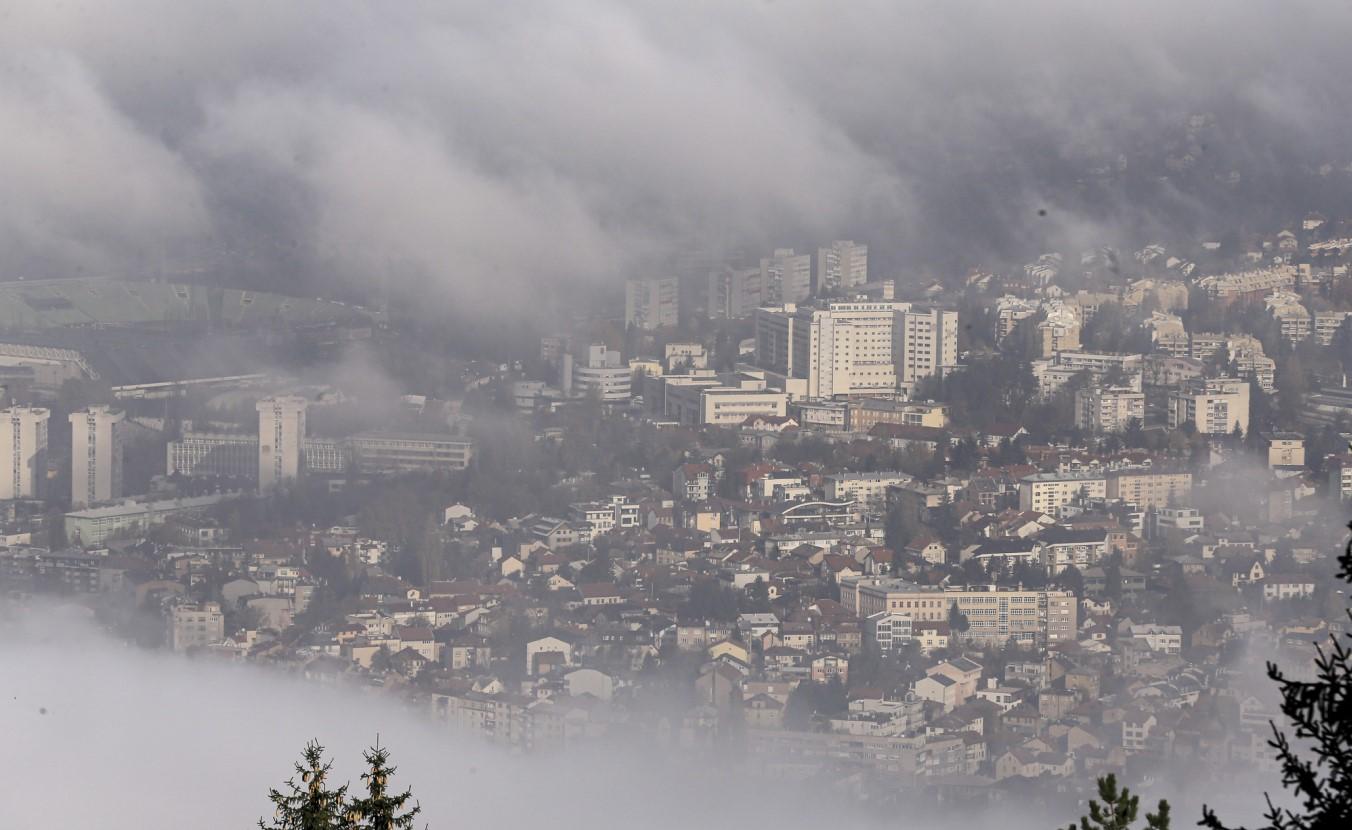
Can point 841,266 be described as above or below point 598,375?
above

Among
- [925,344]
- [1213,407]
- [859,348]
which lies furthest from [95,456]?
[1213,407]

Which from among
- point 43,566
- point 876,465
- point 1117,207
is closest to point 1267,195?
point 1117,207

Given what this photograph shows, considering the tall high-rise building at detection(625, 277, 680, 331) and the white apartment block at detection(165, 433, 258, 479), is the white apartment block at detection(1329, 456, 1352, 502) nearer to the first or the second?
the tall high-rise building at detection(625, 277, 680, 331)

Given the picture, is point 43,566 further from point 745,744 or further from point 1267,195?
point 1267,195

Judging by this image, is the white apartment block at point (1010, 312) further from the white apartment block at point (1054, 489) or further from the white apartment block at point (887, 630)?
the white apartment block at point (887, 630)

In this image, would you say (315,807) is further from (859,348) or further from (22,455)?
(859,348)

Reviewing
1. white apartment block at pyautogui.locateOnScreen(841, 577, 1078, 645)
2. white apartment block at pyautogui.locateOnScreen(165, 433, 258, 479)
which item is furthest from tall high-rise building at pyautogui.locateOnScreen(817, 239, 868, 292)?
white apartment block at pyautogui.locateOnScreen(841, 577, 1078, 645)

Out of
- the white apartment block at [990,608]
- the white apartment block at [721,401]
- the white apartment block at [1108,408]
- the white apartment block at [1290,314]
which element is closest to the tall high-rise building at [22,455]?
the white apartment block at [721,401]
